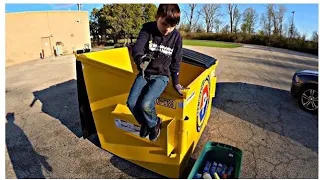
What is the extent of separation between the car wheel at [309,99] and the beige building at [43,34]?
1539 centimetres

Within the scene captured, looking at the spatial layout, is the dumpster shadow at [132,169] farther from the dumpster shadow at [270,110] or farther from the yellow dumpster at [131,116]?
the dumpster shadow at [270,110]

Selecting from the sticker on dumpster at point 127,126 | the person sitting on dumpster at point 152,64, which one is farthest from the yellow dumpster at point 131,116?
the person sitting on dumpster at point 152,64

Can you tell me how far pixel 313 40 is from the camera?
22406mm

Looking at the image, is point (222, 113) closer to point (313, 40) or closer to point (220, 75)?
point (220, 75)

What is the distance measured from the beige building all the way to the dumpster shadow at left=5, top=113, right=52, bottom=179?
1419 centimetres

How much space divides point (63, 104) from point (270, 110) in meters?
4.75

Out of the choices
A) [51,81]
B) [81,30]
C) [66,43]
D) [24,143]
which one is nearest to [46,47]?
[66,43]

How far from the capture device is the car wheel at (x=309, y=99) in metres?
5.27

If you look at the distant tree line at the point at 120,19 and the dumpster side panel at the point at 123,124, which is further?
the distant tree line at the point at 120,19

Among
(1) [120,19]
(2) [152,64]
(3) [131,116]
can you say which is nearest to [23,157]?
(3) [131,116]

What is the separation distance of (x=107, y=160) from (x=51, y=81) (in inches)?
239

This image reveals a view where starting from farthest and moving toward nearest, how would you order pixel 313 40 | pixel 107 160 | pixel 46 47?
pixel 313 40, pixel 46 47, pixel 107 160

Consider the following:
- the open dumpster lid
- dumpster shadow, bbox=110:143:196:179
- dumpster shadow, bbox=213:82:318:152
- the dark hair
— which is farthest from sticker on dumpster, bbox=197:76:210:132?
dumpster shadow, bbox=213:82:318:152

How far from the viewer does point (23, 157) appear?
11.8ft
